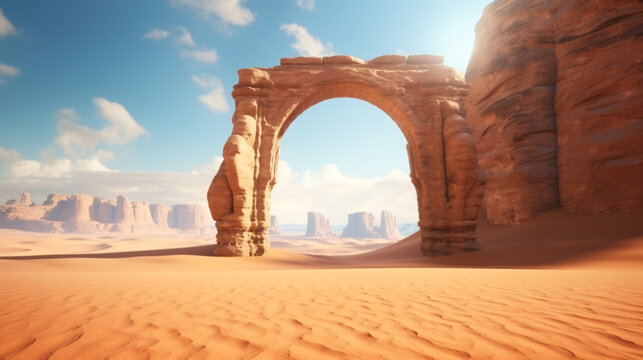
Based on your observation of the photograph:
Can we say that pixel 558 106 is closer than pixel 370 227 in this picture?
Yes

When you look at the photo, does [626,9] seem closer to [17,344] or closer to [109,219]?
[17,344]

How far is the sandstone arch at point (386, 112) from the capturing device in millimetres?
9727

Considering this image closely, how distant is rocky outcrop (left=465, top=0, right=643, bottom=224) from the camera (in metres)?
10.7

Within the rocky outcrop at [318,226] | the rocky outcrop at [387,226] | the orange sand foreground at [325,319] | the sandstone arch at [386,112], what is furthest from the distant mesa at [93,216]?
the orange sand foreground at [325,319]

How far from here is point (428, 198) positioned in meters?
10.5

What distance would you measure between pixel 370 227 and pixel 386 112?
94293 mm

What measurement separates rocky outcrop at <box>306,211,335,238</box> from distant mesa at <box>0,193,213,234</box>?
40.4 m

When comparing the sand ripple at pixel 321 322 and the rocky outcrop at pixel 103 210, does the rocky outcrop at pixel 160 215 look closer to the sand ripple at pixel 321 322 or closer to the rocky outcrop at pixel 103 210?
the rocky outcrop at pixel 103 210

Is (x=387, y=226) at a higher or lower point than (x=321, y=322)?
lower

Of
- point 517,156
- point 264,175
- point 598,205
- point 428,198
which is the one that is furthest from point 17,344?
point 517,156

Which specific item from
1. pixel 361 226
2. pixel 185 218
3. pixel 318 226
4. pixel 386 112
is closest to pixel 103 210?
pixel 185 218

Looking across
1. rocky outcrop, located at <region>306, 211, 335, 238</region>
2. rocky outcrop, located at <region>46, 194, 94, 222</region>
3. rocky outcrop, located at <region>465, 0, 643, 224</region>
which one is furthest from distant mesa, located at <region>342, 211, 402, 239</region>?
rocky outcrop, located at <region>465, 0, 643, 224</region>

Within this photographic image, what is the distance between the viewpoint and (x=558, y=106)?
43.0 feet

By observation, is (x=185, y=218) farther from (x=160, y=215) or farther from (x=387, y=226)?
(x=387, y=226)
